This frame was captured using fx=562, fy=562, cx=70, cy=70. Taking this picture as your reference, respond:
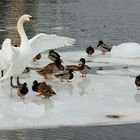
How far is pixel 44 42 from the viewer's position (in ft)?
46.7

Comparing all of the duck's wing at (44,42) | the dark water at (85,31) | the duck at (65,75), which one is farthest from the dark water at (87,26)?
the duck at (65,75)

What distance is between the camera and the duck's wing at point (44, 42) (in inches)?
543

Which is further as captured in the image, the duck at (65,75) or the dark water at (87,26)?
the dark water at (87,26)

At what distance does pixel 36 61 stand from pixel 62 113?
678 centimetres

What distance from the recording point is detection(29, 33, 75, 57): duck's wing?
45.2 feet

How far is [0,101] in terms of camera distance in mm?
11781

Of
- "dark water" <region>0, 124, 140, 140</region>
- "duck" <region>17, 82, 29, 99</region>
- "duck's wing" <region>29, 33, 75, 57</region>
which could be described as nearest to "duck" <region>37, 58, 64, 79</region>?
"duck's wing" <region>29, 33, 75, 57</region>

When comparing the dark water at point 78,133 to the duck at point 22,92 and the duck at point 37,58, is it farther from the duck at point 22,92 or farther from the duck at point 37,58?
the duck at point 37,58

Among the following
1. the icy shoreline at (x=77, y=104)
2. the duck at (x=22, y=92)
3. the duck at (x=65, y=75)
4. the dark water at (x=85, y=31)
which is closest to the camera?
the dark water at (x=85, y=31)

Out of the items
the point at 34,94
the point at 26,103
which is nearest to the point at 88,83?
the point at 34,94

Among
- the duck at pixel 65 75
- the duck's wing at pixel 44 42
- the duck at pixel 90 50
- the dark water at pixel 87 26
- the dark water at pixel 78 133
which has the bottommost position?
the dark water at pixel 78 133

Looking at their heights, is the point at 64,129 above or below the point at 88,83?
below

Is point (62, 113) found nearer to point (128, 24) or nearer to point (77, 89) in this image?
point (77, 89)

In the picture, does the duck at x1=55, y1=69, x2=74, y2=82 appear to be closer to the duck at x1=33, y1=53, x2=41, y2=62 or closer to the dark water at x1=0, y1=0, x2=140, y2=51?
the duck at x1=33, y1=53, x2=41, y2=62
